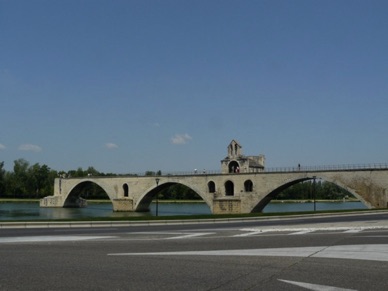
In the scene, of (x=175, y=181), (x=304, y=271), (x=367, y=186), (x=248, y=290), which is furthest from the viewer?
(x=175, y=181)

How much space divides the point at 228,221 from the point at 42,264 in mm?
17689

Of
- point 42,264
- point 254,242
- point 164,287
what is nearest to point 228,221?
point 254,242

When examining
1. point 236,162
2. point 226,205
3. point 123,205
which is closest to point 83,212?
point 123,205

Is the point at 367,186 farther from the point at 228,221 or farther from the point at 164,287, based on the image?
the point at 164,287

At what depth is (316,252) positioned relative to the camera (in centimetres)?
1135

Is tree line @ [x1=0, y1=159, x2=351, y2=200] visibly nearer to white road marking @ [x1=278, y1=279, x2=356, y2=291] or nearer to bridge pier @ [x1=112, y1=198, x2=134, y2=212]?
bridge pier @ [x1=112, y1=198, x2=134, y2=212]

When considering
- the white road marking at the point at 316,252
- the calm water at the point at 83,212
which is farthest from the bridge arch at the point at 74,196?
the white road marking at the point at 316,252

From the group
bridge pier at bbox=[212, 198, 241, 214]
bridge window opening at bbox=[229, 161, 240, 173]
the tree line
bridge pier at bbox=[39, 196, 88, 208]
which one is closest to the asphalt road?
bridge pier at bbox=[212, 198, 241, 214]

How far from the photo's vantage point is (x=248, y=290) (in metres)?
7.23

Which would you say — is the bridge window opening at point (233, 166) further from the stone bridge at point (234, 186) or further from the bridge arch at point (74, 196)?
the bridge arch at point (74, 196)

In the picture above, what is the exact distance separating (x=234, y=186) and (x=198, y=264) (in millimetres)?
63585

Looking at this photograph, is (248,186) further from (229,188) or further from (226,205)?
(226,205)

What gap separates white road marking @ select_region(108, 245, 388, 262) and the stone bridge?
1369 inches

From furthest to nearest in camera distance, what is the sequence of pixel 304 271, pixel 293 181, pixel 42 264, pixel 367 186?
pixel 293 181
pixel 367 186
pixel 42 264
pixel 304 271
